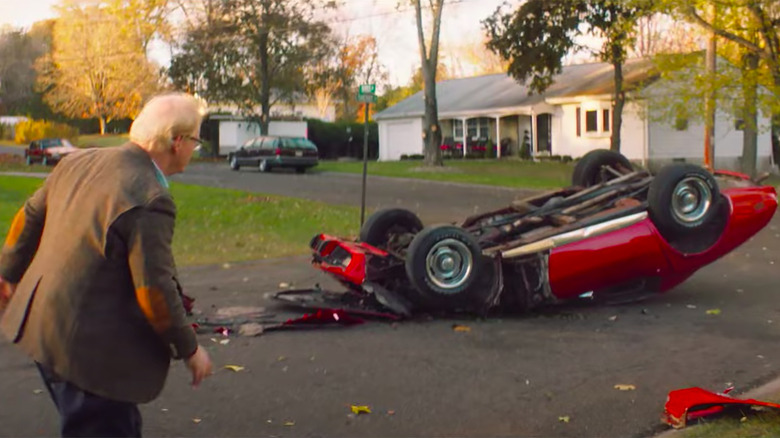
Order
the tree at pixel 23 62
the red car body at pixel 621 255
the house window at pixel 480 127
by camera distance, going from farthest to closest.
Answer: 1. the tree at pixel 23 62
2. the house window at pixel 480 127
3. the red car body at pixel 621 255

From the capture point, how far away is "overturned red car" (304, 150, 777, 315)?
27.1 ft

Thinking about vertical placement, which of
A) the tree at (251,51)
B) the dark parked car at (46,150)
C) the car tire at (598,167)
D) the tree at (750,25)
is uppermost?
the tree at (251,51)

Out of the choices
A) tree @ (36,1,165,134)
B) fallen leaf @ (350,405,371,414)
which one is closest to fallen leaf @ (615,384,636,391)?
fallen leaf @ (350,405,371,414)

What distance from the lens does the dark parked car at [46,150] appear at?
151 ft

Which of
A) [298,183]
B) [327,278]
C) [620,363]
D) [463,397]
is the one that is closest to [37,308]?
[463,397]

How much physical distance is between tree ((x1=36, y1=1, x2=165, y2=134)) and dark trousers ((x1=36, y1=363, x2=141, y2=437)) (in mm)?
55787

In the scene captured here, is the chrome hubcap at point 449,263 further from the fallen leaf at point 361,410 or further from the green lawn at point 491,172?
the green lawn at point 491,172

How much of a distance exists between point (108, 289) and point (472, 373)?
3.94 metres

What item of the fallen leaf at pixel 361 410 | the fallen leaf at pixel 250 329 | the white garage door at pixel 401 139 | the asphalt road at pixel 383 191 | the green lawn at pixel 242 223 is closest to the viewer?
the fallen leaf at pixel 361 410

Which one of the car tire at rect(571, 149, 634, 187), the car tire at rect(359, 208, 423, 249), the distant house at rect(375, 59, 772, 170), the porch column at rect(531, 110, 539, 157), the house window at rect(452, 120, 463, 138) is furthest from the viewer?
the house window at rect(452, 120, 463, 138)

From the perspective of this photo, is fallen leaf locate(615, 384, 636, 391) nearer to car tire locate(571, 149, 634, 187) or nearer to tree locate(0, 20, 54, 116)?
car tire locate(571, 149, 634, 187)

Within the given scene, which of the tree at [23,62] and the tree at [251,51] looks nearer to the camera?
the tree at [251,51]

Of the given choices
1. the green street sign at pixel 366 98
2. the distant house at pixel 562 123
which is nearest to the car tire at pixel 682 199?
the green street sign at pixel 366 98

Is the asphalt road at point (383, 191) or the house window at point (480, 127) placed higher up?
the house window at point (480, 127)
